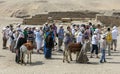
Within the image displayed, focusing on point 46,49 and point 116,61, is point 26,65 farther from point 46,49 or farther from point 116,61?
point 116,61

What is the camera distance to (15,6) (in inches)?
2447

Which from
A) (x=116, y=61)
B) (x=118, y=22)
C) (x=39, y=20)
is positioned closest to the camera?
(x=116, y=61)

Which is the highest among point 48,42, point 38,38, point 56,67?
point 48,42

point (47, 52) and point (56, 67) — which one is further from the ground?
point (47, 52)


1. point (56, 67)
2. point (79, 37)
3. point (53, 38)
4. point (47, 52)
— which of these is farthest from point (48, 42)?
point (56, 67)

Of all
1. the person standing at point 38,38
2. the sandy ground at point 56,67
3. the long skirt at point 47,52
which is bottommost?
the sandy ground at point 56,67

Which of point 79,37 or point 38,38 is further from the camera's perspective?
point 38,38

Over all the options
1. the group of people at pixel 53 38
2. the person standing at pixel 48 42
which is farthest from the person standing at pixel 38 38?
the person standing at pixel 48 42

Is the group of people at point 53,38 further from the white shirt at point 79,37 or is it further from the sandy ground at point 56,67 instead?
the sandy ground at point 56,67

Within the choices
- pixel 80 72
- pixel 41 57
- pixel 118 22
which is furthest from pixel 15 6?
pixel 80 72

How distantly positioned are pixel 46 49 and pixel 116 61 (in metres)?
3.59

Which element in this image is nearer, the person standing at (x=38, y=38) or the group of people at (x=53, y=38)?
the group of people at (x=53, y=38)

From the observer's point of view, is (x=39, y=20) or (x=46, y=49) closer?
(x=46, y=49)

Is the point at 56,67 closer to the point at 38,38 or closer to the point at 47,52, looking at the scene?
the point at 47,52
